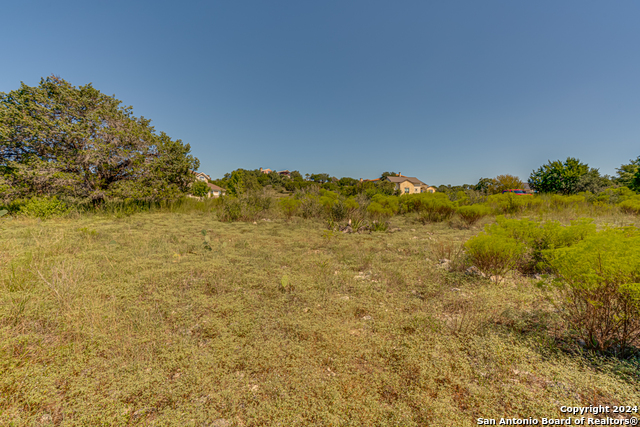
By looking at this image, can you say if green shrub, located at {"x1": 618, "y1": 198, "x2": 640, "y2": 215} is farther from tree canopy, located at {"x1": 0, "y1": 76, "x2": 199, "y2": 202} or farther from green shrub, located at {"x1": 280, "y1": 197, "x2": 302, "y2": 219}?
tree canopy, located at {"x1": 0, "y1": 76, "x2": 199, "y2": 202}

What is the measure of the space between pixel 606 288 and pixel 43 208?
1198 centimetres

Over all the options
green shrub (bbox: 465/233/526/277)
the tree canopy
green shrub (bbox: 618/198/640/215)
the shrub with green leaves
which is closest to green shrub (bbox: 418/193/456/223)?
the shrub with green leaves

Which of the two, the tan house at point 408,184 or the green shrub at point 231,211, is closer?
the green shrub at point 231,211

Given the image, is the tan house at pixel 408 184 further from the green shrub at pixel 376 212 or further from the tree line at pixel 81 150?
the tree line at pixel 81 150

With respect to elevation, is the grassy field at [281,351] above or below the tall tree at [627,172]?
below

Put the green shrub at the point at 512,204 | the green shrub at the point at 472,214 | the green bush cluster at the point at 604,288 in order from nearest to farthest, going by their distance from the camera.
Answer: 1. the green bush cluster at the point at 604,288
2. the green shrub at the point at 472,214
3. the green shrub at the point at 512,204

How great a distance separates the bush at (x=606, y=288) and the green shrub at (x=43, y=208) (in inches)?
458

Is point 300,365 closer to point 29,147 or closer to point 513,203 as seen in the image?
point 513,203

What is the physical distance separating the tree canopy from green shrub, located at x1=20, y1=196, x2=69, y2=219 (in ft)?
2.47

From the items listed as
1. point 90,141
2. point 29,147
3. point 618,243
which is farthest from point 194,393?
point 29,147

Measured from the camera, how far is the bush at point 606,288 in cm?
155

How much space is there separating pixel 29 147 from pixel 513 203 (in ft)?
60.2

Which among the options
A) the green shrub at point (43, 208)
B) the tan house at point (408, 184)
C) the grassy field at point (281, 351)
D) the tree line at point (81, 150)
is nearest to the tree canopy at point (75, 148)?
the tree line at point (81, 150)

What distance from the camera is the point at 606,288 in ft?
5.38
